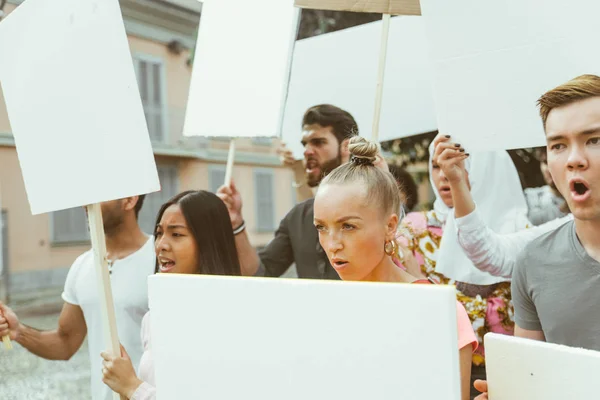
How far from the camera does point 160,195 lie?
41.3ft

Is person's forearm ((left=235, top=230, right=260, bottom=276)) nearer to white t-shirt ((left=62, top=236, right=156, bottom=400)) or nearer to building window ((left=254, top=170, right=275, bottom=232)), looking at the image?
white t-shirt ((left=62, top=236, right=156, bottom=400))

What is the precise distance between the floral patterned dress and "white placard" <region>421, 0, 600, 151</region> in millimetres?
513

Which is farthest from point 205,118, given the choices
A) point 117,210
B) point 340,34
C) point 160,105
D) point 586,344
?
point 160,105

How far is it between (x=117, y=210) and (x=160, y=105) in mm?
10401

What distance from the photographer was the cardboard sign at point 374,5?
205 cm

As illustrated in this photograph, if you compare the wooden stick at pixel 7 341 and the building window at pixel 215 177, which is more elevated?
the building window at pixel 215 177

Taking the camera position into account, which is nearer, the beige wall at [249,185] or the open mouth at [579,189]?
the open mouth at [579,189]

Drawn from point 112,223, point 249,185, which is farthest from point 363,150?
point 249,185

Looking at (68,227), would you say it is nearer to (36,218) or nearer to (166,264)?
(36,218)

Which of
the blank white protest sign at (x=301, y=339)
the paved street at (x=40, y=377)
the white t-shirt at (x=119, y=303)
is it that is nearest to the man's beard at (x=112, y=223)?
the white t-shirt at (x=119, y=303)

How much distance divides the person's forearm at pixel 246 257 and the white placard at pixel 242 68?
526 mm

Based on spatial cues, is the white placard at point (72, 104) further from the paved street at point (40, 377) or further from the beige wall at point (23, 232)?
the beige wall at point (23, 232)

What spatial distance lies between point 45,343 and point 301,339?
5.57ft

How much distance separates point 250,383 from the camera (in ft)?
3.38
